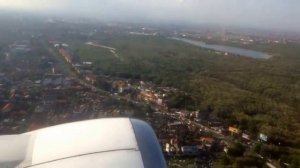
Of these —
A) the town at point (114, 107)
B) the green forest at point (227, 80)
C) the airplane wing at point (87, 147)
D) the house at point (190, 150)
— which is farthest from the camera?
the green forest at point (227, 80)

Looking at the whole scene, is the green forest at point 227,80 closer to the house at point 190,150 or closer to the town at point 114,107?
the town at point 114,107

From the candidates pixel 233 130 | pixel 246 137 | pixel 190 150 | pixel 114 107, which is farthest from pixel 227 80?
pixel 190 150

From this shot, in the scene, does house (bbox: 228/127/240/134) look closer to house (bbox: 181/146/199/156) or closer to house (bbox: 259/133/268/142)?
house (bbox: 259/133/268/142)

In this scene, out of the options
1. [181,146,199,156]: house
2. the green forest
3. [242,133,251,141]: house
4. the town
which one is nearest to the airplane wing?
the town

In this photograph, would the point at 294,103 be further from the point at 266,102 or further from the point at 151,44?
the point at 151,44

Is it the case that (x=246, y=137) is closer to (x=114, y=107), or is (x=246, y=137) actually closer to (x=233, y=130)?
(x=233, y=130)

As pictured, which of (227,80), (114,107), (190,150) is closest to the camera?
(190,150)

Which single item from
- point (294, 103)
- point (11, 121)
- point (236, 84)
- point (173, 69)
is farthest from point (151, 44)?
point (11, 121)

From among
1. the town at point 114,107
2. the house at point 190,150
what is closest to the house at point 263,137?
the town at point 114,107
